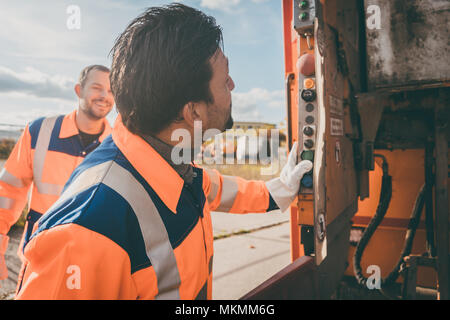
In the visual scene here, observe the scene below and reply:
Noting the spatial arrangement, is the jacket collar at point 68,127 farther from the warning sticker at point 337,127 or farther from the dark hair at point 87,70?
the warning sticker at point 337,127

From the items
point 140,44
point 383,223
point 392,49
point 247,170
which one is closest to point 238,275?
point 383,223

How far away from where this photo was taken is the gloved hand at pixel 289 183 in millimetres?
1931

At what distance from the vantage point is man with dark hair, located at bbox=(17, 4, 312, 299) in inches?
35.4

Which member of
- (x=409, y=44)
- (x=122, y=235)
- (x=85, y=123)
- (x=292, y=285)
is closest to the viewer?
(x=122, y=235)

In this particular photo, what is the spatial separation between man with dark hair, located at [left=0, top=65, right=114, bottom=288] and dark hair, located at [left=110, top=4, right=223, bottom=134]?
133cm

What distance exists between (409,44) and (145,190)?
1941 millimetres

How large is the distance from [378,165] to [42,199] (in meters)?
2.47

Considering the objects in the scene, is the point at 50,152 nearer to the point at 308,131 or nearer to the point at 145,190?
the point at 145,190

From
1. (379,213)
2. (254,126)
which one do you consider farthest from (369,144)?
(254,126)

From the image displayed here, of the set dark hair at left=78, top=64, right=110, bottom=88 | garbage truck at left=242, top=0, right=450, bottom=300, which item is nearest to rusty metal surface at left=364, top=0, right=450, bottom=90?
garbage truck at left=242, top=0, right=450, bottom=300

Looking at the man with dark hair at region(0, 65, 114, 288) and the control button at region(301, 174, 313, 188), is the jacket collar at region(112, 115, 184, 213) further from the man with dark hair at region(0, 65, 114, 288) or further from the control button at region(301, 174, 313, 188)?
the man with dark hair at region(0, 65, 114, 288)

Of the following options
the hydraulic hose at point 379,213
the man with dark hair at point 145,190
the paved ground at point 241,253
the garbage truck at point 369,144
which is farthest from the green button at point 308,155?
the paved ground at point 241,253

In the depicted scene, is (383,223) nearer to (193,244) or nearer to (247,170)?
(193,244)

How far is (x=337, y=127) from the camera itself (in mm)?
2057
